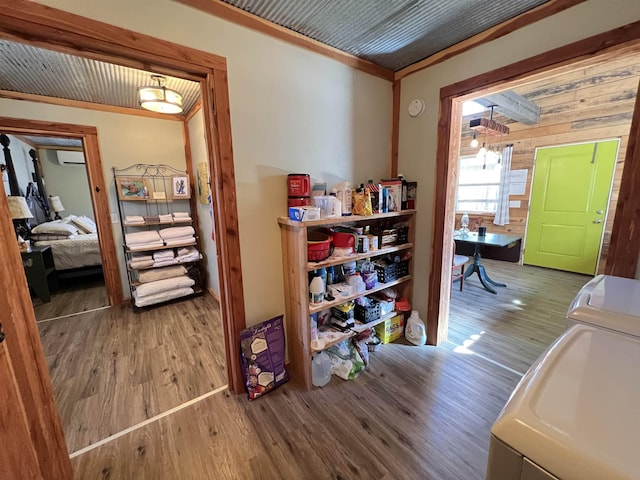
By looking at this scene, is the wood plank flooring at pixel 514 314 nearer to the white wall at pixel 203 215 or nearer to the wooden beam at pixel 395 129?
the wooden beam at pixel 395 129

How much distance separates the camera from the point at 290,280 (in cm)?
185

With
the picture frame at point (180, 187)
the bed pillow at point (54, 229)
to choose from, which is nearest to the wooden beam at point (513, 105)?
the picture frame at point (180, 187)

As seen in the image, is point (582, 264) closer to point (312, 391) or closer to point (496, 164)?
point (496, 164)

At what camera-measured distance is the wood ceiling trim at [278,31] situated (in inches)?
55.7

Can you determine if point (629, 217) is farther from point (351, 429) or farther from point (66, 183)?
point (66, 183)

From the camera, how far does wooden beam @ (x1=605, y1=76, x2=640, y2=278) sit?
1.34 m

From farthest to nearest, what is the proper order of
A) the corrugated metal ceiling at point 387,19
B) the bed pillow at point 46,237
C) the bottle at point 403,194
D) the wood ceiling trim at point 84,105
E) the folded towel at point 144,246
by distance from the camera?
the bed pillow at point 46,237
the folded towel at point 144,246
the wood ceiling trim at point 84,105
the bottle at point 403,194
the corrugated metal ceiling at point 387,19

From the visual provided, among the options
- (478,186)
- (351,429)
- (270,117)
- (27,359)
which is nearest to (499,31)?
(270,117)

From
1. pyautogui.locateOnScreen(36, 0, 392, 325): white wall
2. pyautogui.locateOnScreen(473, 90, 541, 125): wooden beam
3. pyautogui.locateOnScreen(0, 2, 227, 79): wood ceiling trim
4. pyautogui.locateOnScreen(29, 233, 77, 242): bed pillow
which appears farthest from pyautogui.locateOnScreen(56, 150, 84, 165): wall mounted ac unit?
pyautogui.locateOnScreen(473, 90, 541, 125): wooden beam

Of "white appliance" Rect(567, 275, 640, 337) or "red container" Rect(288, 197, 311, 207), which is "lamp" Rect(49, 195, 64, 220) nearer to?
"red container" Rect(288, 197, 311, 207)

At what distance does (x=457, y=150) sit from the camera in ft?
6.84

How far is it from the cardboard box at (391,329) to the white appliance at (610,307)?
4.56 ft

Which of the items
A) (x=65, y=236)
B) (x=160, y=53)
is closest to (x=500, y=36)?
(x=160, y=53)

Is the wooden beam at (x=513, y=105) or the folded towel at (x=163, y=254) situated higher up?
the wooden beam at (x=513, y=105)
